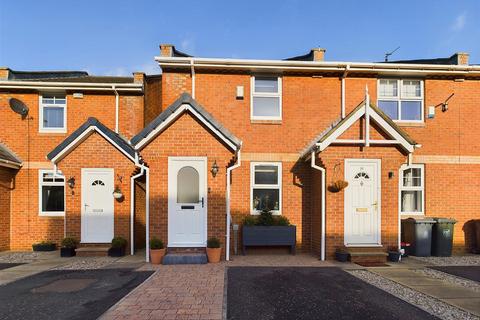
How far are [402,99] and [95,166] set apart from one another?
10.9 metres

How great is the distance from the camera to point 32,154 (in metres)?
11.3

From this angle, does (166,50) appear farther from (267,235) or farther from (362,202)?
(362,202)

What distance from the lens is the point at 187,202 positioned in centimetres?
870

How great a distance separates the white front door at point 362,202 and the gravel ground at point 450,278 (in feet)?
4.70

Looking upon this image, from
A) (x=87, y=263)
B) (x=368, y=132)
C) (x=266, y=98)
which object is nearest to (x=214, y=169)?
(x=266, y=98)

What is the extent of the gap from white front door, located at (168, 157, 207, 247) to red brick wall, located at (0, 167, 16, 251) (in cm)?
671

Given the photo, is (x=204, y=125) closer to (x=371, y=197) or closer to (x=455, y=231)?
(x=371, y=197)

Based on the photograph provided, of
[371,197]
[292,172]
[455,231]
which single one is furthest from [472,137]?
[292,172]

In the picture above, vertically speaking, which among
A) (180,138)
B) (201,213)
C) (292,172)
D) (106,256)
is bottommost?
(106,256)

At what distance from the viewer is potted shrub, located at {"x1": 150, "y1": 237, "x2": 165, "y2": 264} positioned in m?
8.20

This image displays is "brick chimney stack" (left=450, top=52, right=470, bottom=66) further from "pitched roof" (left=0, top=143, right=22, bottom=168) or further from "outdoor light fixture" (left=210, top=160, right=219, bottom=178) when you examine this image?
"pitched roof" (left=0, top=143, right=22, bottom=168)

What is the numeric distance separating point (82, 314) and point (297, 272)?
4760mm

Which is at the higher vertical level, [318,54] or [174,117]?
[318,54]

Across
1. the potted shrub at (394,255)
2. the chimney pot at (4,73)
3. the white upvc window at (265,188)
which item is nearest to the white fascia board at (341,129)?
the white upvc window at (265,188)
